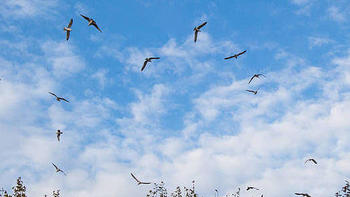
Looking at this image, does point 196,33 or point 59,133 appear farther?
point 59,133

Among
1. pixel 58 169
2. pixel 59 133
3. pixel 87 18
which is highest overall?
pixel 87 18

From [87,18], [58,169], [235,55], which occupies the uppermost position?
[235,55]

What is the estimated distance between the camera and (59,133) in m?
27.7

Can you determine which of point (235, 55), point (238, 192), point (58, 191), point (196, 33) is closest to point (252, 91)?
point (235, 55)

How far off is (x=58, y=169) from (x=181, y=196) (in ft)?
86.9

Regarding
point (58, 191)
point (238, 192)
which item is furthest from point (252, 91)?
point (238, 192)

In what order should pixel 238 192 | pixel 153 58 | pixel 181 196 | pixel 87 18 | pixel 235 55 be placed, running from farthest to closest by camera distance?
pixel 238 192 < pixel 181 196 < pixel 235 55 < pixel 153 58 < pixel 87 18

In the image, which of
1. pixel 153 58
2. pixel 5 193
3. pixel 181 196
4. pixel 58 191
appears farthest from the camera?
pixel 181 196

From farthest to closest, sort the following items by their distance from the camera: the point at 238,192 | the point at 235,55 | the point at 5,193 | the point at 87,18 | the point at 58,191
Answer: the point at 238,192, the point at 58,191, the point at 5,193, the point at 235,55, the point at 87,18

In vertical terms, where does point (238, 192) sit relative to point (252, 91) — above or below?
above

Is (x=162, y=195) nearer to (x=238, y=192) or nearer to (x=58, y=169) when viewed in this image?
(x=238, y=192)

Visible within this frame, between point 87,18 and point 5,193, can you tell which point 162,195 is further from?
point 87,18

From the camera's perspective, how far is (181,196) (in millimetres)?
51938

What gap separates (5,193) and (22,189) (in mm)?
1723
